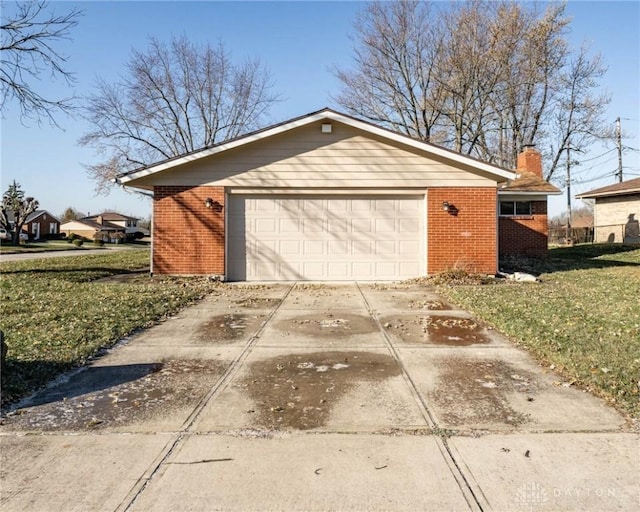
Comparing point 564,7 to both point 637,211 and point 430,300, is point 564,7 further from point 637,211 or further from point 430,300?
point 430,300

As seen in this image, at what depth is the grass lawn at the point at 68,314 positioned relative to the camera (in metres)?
4.79

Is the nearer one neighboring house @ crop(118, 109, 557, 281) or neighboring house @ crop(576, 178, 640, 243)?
neighboring house @ crop(118, 109, 557, 281)

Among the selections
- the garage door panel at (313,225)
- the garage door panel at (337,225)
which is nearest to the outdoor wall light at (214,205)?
the garage door panel at (313,225)

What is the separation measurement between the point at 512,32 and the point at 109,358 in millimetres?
27453

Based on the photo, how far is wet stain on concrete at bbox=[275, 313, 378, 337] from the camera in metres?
6.39

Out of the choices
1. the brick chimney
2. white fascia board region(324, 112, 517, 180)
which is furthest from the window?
white fascia board region(324, 112, 517, 180)

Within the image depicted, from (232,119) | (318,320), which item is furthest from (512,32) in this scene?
(318,320)

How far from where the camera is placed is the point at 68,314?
726 cm

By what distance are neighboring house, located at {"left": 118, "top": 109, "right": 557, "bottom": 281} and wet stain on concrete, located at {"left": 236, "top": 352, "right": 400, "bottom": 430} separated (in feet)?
22.8

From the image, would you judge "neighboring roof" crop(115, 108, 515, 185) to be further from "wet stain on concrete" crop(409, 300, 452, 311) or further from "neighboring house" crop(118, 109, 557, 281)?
Result: "wet stain on concrete" crop(409, 300, 452, 311)

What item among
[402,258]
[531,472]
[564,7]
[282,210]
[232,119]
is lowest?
[531,472]

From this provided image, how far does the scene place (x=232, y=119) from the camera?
32594mm

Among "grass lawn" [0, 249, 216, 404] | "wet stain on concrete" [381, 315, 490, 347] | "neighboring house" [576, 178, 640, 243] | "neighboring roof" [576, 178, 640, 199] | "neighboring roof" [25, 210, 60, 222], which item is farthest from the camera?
"neighboring roof" [25, 210, 60, 222]

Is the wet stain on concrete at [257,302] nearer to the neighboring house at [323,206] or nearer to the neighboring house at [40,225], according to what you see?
the neighboring house at [323,206]
